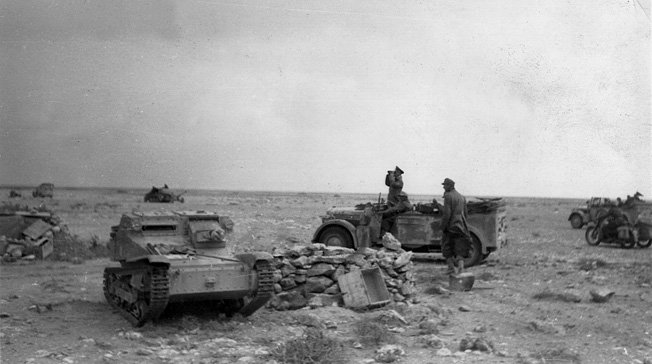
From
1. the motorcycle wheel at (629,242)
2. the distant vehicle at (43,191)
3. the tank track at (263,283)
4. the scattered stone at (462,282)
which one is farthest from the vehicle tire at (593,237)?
the distant vehicle at (43,191)

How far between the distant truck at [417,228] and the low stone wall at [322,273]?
3.69 m

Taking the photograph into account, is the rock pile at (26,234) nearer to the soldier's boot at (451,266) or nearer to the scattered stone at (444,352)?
the soldier's boot at (451,266)

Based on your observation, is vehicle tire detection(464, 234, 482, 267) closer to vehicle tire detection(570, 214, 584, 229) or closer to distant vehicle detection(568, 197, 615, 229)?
distant vehicle detection(568, 197, 615, 229)

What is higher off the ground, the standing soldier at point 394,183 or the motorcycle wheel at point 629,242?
the standing soldier at point 394,183

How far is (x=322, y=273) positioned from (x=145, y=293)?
3.36m

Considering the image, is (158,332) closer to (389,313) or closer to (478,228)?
(389,313)

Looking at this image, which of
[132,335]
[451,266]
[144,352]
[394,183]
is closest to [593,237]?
[394,183]

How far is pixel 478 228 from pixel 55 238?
11.7 m

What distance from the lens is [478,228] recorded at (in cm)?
1606

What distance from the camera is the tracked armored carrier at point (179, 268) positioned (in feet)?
33.0

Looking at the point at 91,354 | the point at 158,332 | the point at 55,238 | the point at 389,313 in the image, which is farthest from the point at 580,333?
the point at 55,238

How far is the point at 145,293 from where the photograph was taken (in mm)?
10070

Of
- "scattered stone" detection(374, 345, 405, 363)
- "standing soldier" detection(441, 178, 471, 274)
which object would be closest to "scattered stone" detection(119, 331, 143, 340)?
"scattered stone" detection(374, 345, 405, 363)

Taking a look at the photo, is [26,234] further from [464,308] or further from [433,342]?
[433,342]
